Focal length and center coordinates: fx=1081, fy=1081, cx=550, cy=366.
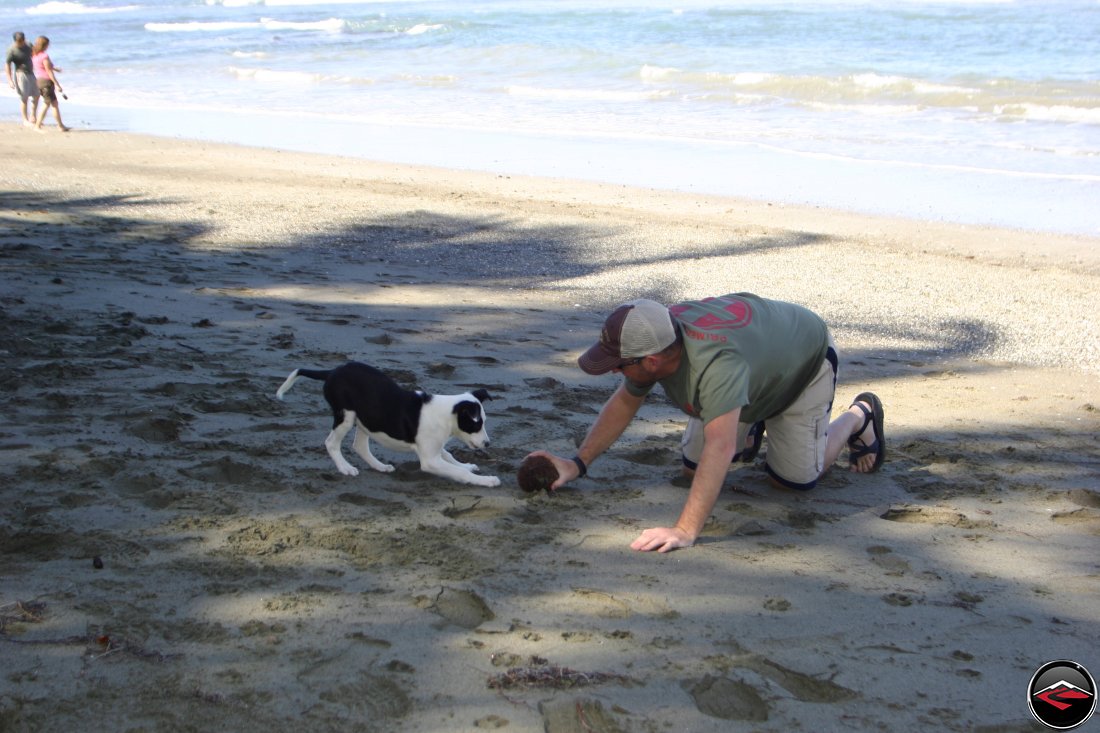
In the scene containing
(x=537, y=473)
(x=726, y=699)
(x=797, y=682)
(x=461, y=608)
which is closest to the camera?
(x=726, y=699)

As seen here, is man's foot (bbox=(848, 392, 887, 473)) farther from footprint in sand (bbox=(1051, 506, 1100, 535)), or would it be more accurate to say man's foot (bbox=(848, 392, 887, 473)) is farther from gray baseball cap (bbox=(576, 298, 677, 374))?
gray baseball cap (bbox=(576, 298, 677, 374))

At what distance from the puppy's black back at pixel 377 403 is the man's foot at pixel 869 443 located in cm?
212

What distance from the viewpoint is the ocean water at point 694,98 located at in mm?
14969

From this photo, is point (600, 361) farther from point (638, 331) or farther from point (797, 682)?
point (797, 682)

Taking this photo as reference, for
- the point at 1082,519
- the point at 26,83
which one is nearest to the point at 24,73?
the point at 26,83

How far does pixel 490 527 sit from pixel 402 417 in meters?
0.69

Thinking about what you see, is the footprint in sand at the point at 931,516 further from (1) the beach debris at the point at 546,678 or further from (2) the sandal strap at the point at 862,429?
(1) the beach debris at the point at 546,678

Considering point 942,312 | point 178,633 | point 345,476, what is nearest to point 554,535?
point 345,476

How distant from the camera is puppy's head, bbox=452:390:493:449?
188 inches

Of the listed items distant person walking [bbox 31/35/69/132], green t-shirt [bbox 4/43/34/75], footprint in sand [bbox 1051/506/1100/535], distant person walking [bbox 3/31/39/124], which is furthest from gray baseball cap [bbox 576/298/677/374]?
green t-shirt [bbox 4/43/34/75]

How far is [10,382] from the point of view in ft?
17.9

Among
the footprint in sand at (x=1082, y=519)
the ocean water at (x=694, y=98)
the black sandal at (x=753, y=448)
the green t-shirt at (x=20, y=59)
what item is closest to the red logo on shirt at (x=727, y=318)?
the black sandal at (x=753, y=448)

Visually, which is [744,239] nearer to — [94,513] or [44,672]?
[94,513]

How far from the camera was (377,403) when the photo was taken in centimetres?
475
